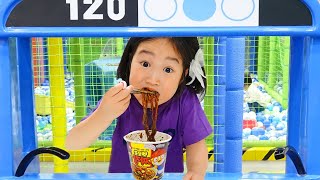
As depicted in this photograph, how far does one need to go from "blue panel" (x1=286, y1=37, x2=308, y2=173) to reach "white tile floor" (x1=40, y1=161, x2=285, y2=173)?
1.70m

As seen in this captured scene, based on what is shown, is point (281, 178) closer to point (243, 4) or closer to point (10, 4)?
point (243, 4)

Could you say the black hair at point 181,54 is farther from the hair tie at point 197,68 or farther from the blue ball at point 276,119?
the blue ball at point 276,119

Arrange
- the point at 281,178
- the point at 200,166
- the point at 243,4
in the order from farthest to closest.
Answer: the point at 200,166 < the point at 281,178 < the point at 243,4

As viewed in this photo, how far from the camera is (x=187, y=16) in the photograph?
2.88ft

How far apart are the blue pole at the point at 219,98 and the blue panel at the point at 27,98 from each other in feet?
3.00

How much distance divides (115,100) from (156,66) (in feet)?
0.35

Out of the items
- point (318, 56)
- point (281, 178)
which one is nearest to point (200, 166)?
point (281, 178)

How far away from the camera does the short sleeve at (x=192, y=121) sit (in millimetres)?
1132

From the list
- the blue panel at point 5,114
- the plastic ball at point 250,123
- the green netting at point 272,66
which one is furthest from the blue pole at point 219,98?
the green netting at point 272,66

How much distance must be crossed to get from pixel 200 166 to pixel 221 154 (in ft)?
2.84

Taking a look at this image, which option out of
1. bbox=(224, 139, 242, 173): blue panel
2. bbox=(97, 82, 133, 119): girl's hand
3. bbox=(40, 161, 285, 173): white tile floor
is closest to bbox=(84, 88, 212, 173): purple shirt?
bbox=(97, 82, 133, 119): girl's hand

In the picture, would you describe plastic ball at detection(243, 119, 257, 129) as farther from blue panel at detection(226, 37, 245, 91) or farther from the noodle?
the noodle

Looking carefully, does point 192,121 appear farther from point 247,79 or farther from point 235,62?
point 247,79

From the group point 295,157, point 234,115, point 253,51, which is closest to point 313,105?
point 295,157
